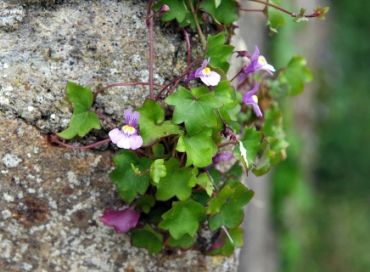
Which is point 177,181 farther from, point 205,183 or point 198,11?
point 198,11

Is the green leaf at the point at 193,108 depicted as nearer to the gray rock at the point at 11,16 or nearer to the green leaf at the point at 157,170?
the green leaf at the point at 157,170

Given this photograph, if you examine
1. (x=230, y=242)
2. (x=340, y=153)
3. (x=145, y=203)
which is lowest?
(x=340, y=153)

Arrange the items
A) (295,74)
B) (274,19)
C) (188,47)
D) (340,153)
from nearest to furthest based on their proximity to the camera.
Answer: (188,47) → (274,19) → (295,74) → (340,153)

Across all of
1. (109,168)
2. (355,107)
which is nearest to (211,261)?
(109,168)

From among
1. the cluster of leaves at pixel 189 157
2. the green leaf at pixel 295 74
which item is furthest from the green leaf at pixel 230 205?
the green leaf at pixel 295 74

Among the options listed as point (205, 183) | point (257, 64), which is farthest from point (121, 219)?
point (257, 64)
